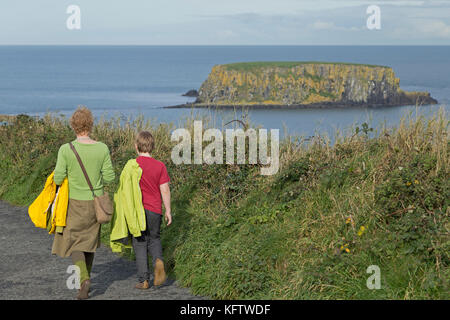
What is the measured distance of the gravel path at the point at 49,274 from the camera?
22.1 ft

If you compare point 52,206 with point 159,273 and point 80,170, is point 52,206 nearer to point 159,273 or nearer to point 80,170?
point 80,170

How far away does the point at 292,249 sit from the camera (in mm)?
6785

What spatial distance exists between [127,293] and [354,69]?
469ft

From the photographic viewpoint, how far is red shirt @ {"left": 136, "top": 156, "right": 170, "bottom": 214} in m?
6.90

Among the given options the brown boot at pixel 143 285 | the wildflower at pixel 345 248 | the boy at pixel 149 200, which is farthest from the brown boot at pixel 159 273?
the wildflower at pixel 345 248

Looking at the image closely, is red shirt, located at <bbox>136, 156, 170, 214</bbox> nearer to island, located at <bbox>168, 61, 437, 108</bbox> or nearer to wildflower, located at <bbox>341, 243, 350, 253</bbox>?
wildflower, located at <bbox>341, 243, 350, 253</bbox>

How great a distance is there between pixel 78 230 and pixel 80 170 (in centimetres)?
65

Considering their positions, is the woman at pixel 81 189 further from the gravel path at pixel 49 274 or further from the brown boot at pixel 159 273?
the brown boot at pixel 159 273

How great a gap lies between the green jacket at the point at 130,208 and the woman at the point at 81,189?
0.27 m

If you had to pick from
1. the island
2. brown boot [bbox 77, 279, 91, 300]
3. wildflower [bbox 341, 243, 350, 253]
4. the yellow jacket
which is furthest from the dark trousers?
the island

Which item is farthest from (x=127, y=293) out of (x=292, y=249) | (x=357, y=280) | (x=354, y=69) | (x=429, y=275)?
(x=354, y=69)

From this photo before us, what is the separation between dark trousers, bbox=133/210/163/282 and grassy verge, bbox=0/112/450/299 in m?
0.51

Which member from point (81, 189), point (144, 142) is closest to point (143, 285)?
point (81, 189)

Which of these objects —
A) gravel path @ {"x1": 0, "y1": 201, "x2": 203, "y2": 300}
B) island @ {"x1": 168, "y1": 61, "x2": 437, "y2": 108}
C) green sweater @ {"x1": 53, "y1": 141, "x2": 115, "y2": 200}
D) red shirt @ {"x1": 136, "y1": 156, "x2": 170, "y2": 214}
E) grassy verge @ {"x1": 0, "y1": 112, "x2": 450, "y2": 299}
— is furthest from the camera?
island @ {"x1": 168, "y1": 61, "x2": 437, "y2": 108}
